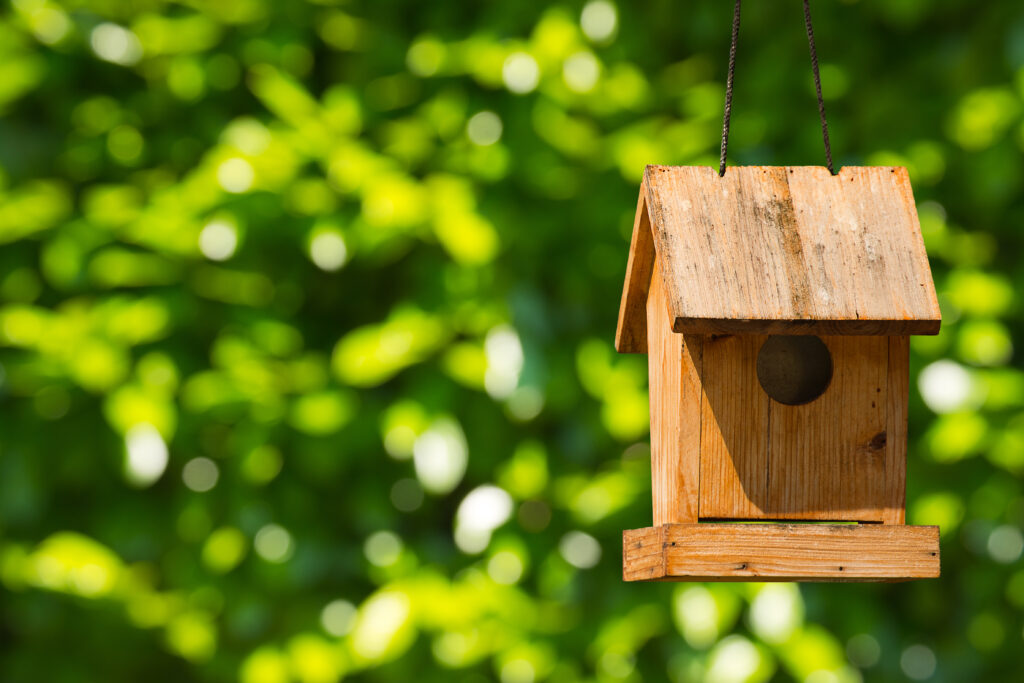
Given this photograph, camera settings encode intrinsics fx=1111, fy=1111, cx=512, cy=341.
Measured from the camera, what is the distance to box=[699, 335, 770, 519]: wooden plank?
2.99 ft

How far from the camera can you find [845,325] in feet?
2.78

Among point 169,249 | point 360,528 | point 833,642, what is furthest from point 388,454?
point 833,642

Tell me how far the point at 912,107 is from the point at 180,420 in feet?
3.76

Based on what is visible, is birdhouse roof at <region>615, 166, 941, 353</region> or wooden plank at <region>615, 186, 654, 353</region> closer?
birdhouse roof at <region>615, 166, 941, 353</region>

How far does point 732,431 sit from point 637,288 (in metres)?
0.25

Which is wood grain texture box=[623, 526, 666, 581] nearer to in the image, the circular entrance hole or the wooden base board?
the wooden base board

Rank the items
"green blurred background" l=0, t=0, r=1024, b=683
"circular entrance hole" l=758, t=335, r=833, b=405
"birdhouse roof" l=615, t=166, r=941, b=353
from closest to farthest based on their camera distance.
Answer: "birdhouse roof" l=615, t=166, r=941, b=353, "circular entrance hole" l=758, t=335, r=833, b=405, "green blurred background" l=0, t=0, r=1024, b=683

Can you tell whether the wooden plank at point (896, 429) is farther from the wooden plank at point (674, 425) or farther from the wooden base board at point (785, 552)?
the wooden plank at point (674, 425)

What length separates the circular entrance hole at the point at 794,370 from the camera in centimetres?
98

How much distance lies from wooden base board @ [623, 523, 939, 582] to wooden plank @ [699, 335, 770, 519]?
0.13ft

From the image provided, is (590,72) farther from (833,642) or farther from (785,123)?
(833,642)

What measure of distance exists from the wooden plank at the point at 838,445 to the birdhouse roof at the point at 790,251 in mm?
80

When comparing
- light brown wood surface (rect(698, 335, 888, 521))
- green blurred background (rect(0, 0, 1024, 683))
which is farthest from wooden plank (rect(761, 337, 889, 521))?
green blurred background (rect(0, 0, 1024, 683))

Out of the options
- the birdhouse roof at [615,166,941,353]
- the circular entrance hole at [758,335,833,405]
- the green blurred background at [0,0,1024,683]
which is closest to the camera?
the birdhouse roof at [615,166,941,353]
